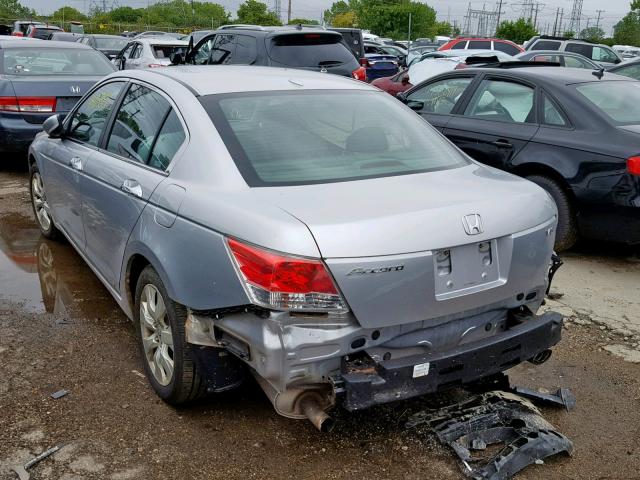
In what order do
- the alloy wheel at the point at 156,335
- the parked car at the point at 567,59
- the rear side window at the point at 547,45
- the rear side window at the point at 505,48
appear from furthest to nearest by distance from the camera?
1. the rear side window at the point at 505,48
2. the rear side window at the point at 547,45
3. the parked car at the point at 567,59
4. the alloy wheel at the point at 156,335

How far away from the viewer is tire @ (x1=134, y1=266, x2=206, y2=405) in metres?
3.13

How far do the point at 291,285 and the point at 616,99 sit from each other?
15.1ft

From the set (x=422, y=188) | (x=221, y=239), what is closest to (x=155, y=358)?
(x=221, y=239)

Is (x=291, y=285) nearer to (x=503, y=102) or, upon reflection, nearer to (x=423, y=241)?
(x=423, y=241)

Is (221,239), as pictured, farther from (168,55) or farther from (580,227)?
(168,55)

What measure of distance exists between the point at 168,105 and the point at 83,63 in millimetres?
6466

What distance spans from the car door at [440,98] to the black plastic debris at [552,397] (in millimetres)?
3667

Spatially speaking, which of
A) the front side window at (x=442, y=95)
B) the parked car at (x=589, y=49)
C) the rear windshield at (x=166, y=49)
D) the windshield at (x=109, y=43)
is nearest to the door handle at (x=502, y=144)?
the front side window at (x=442, y=95)

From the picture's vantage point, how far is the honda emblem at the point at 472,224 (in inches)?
112

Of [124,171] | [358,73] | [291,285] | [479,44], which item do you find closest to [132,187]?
[124,171]

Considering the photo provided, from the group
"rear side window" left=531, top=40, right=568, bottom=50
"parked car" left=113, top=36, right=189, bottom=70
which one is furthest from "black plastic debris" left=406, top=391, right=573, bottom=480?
"rear side window" left=531, top=40, right=568, bottom=50

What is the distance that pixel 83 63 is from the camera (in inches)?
369

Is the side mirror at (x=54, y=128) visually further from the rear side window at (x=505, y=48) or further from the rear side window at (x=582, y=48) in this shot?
the rear side window at (x=505, y=48)

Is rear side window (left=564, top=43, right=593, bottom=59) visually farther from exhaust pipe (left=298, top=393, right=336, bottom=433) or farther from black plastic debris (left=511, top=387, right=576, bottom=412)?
exhaust pipe (left=298, top=393, right=336, bottom=433)
